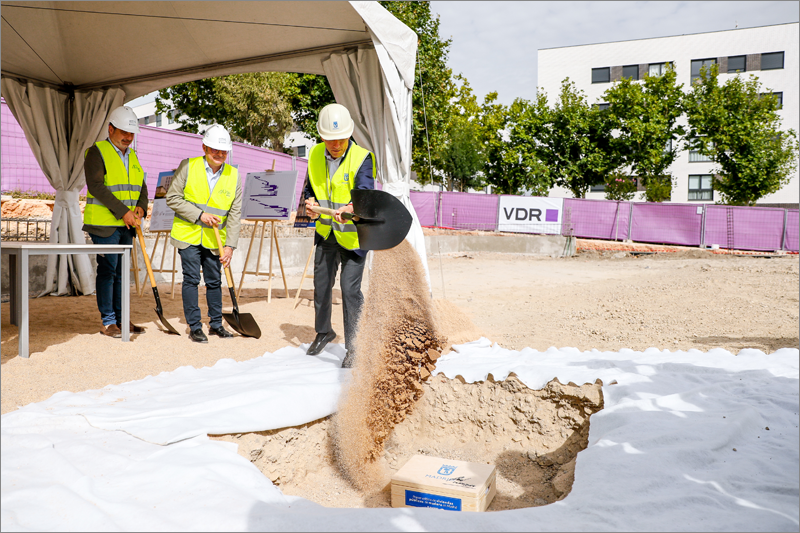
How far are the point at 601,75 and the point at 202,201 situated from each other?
34020mm

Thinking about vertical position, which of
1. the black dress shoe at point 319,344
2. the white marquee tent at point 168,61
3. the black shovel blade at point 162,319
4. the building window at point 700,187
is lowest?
the black dress shoe at point 319,344

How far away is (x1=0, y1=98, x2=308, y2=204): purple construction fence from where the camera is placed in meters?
9.34

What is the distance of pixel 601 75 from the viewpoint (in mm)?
32969

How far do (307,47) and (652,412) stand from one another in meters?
4.61

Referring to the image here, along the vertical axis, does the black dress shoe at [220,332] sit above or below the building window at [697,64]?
below

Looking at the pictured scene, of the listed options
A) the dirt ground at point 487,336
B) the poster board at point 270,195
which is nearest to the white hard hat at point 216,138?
the dirt ground at point 487,336

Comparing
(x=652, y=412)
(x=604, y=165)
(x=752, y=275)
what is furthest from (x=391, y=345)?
(x=604, y=165)

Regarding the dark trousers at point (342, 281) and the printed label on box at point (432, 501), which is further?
the dark trousers at point (342, 281)

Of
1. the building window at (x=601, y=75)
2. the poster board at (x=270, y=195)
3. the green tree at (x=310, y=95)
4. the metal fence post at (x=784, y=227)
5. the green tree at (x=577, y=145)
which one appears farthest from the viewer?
the building window at (x=601, y=75)

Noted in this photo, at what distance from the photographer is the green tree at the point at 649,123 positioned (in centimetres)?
2266

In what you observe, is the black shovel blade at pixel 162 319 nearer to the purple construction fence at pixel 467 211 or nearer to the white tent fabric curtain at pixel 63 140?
the white tent fabric curtain at pixel 63 140

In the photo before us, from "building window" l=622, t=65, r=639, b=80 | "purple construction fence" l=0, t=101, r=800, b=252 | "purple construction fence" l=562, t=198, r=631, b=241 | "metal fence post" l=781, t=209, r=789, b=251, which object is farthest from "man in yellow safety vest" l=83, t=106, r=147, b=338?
"building window" l=622, t=65, r=639, b=80

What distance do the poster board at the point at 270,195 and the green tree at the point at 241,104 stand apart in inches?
392

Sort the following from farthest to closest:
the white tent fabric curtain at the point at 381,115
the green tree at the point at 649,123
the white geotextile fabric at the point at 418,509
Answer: the green tree at the point at 649,123 → the white tent fabric curtain at the point at 381,115 → the white geotextile fabric at the point at 418,509
